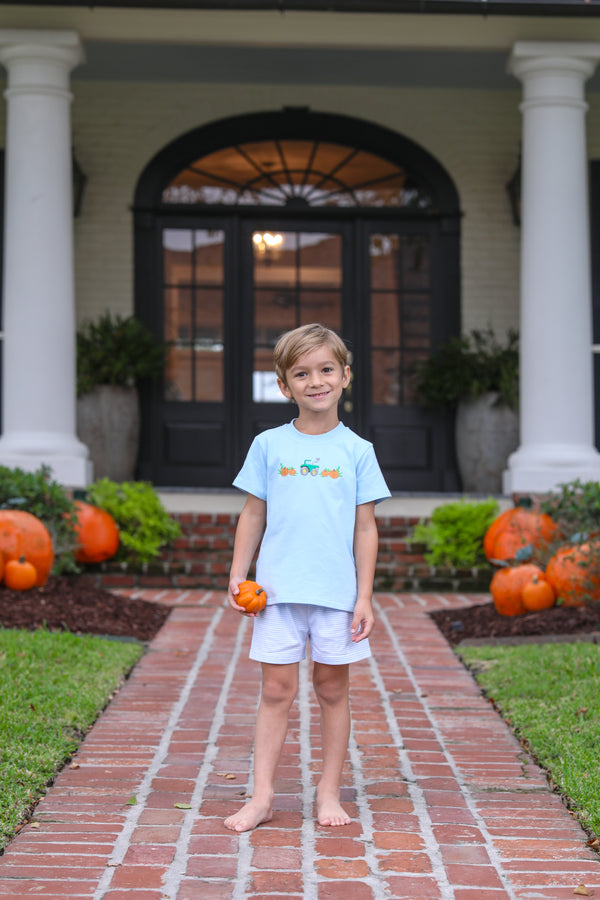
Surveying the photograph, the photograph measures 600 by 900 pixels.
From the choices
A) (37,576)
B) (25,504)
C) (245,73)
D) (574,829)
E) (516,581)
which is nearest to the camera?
(574,829)

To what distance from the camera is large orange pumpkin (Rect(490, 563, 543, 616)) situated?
5.34 metres

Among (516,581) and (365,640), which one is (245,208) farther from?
(365,640)

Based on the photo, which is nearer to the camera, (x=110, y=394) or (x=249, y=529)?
(x=249, y=529)

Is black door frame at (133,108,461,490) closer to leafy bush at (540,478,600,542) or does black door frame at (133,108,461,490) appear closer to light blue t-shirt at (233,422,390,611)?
leafy bush at (540,478,600,542)

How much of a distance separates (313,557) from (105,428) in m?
5.98

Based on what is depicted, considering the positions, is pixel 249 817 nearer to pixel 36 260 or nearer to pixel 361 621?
pixel 361 621

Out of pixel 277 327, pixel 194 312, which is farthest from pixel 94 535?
pixel 277 327

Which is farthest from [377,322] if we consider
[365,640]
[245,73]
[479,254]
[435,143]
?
[365,640]

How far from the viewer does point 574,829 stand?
110 inches

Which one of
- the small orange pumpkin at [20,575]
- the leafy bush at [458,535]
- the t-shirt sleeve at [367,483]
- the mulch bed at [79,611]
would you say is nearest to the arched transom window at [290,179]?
the leafy bush at [458,535]

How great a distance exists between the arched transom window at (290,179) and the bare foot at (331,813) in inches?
276

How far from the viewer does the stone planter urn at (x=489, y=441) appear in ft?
28.5

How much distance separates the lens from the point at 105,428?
28.1 feet

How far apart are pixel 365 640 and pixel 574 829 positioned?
2.44 ft
